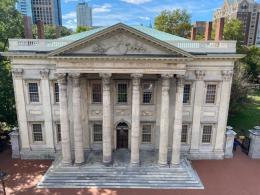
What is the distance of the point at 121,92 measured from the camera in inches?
801

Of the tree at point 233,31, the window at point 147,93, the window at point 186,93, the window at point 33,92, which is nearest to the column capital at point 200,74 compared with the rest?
the window at point 186,93

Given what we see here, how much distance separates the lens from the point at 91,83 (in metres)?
20.0

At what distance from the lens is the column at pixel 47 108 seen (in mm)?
19547

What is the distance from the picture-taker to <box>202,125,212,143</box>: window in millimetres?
21328

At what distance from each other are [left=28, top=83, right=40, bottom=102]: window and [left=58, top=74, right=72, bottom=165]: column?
350 centimetres

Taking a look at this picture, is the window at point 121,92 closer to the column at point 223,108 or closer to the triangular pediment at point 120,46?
the triangular pediment at point 120,46

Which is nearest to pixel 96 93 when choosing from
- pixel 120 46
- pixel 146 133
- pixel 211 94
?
pixel 120 46

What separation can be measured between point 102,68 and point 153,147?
9993 mm

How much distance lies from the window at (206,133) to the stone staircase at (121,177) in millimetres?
3556

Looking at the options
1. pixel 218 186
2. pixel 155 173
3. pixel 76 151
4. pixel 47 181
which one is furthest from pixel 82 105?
pixel 218 186

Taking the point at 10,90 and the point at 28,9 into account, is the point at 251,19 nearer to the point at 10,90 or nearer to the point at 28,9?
the point at 28,9

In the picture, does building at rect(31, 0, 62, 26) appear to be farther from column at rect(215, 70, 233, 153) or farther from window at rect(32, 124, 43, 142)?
column at rect(215, 70, 233, 153)

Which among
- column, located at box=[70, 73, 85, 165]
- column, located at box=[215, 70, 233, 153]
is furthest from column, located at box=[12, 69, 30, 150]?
column, located at box=[215, 70, 233, 153]

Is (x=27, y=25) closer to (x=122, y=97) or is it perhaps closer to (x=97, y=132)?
(x=122, y=97)
